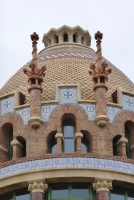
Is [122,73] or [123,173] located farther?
[122,73]

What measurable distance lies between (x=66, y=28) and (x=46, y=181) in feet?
30.2

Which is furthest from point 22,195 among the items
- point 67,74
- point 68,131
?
point 67,74

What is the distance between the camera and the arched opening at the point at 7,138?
27.7 meters

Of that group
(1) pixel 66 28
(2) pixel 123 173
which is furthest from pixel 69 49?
(2) pixel 123 173

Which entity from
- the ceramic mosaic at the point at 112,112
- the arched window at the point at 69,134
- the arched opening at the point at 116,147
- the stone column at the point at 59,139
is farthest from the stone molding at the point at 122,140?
the stone column at the point at 59,139

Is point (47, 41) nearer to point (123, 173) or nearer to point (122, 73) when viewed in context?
point (122, 73)

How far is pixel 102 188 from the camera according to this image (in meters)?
25.1

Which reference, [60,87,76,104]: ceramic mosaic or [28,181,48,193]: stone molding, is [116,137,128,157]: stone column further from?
[28,181,48,193]: stone molding

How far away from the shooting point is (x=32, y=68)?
91.7 feet

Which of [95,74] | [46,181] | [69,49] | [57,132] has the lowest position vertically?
A: [46,181]

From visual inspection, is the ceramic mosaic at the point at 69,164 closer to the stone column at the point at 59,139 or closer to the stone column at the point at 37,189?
the stone column at the point at 37,189

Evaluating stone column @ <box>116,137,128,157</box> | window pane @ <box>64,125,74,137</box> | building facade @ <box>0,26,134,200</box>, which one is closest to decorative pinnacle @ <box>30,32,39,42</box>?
building facade @ <box>0,26,134,200</box>

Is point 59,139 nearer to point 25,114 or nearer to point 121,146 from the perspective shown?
point 25,114

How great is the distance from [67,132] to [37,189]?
2923 millimetres
